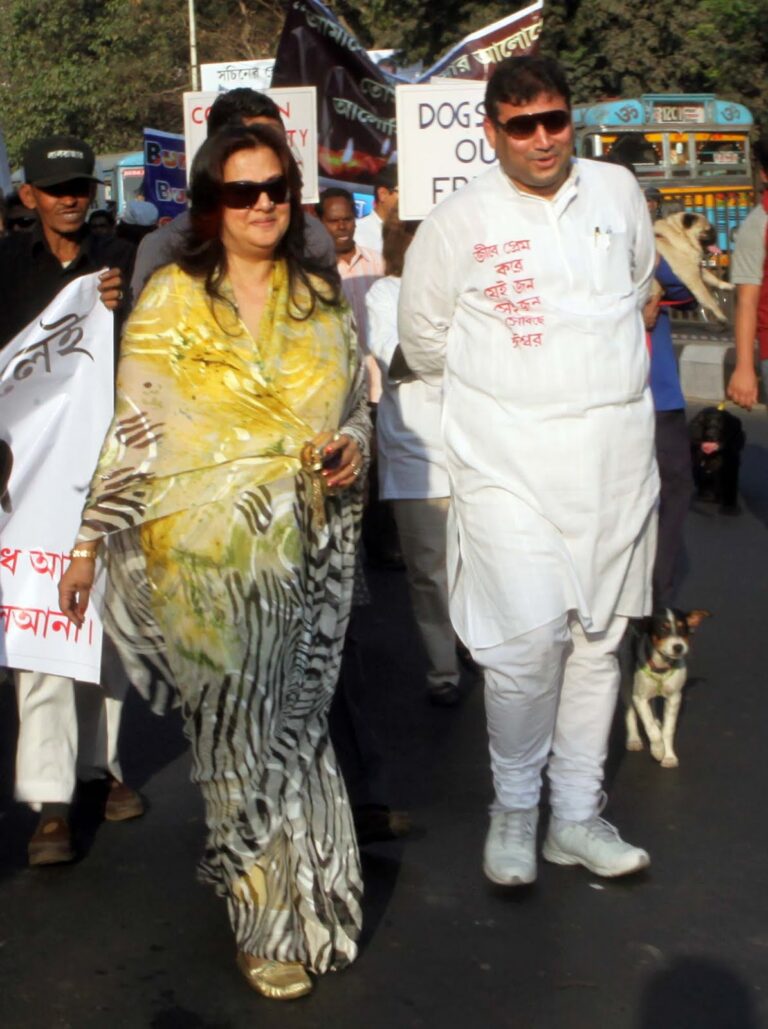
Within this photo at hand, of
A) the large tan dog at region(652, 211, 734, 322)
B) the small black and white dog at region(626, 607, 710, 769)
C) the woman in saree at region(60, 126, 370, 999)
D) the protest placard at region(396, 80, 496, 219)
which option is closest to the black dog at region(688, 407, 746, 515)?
the protest placard at region(396, 80, 496, 219)

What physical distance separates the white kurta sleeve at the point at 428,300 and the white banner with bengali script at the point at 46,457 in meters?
→ 0.93

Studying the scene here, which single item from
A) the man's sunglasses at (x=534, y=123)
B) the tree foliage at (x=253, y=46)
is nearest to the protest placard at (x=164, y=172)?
the man's sunglasses at (x=534, y=123)

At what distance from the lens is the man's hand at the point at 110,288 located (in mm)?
4820

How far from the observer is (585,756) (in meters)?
4.61

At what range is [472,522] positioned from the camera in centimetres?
442

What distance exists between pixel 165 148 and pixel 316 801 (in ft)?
41.6

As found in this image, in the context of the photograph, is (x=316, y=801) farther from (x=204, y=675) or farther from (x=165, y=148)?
(x=165, y=148)

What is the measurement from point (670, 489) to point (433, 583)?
1.22m

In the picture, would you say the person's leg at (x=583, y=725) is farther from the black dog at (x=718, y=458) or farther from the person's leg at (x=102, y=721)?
the black dog at (x=718, y=458)

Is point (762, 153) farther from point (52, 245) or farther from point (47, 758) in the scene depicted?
point (47, 758)

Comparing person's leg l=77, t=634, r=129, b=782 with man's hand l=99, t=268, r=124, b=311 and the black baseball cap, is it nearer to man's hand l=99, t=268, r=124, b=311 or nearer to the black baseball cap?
man's hand l=99, t=268, r=124, b=311

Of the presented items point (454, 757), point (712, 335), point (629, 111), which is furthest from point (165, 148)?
point (454, 757)

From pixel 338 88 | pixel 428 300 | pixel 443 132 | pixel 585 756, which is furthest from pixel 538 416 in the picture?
pixel 338 88

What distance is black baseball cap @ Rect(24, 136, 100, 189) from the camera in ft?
15.9
